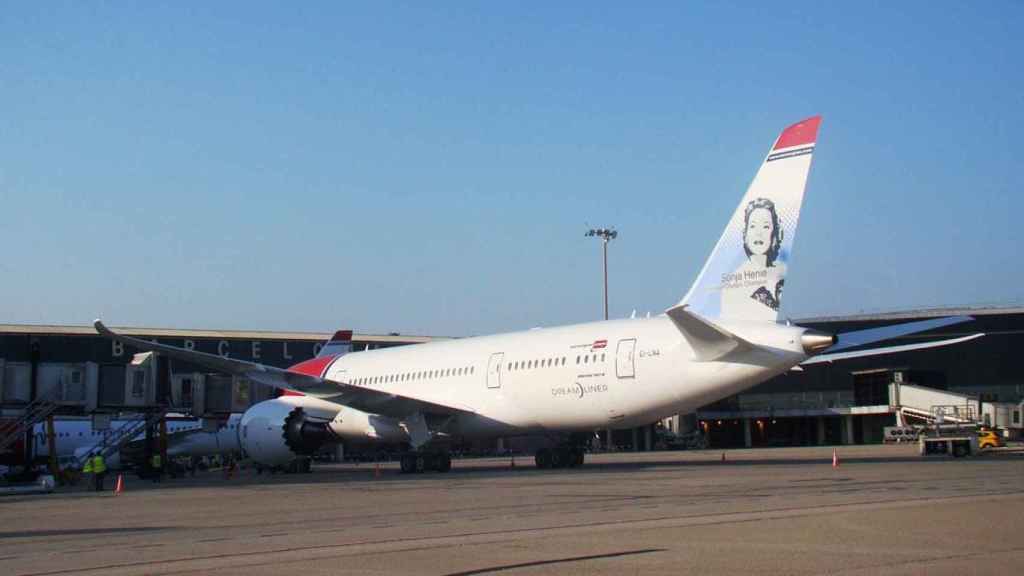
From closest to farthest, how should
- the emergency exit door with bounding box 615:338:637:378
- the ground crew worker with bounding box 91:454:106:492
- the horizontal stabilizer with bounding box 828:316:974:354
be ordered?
the horizontal stabilizer with bounding box 828:316:974:354, the emergency exit door with bounding box 615:338:637:378, the ground crew worker with bounding box 91:454:106:492

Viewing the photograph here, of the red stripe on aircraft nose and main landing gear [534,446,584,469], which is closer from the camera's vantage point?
the red stripe on aircraft nose

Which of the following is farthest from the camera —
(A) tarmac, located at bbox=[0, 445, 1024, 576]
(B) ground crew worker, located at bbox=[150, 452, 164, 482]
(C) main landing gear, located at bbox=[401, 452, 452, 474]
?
(B) ground crew worker, located at bbox=[150, 452, 164, 482]

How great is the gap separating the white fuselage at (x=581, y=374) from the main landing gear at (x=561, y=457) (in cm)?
99

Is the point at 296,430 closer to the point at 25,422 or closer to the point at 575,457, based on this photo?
the point at 25,422

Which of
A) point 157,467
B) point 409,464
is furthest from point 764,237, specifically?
point 157,467

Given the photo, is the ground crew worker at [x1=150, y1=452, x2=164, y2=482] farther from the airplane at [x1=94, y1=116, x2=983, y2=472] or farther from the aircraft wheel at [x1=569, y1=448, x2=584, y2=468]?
the aircraft wheel at [x1=569, y1=448, x2=584, y2=468]

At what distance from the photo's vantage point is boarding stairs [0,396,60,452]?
34.1 meters

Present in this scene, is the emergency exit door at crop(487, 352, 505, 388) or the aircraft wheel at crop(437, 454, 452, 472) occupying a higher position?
the emergency exit door at crop(487, 352, 505, 388)

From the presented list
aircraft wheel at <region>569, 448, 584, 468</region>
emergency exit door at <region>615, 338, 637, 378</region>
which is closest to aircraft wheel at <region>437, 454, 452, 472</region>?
aircraft wheel at <region>569, 448, 584, 468</region>

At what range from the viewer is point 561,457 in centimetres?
3130

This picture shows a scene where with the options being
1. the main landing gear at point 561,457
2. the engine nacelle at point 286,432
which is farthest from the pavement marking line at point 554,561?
the engine nacelle at point 286,432

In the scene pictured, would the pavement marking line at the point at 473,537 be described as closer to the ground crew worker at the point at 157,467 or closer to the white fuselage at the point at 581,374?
the white fuselage at the point at 581,374

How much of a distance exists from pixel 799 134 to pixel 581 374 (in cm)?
786

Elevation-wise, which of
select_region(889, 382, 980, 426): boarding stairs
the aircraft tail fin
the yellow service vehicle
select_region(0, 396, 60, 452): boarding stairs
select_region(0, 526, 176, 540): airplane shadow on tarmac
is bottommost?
select_region(0, 526, 176, 540): airplane shadow on tarmac
